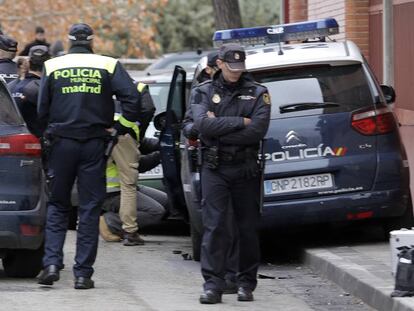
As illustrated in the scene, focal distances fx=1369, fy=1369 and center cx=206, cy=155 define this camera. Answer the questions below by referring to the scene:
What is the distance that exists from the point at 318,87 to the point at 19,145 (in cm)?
270

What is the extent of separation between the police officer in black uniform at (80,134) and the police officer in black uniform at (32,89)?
1.61 metres

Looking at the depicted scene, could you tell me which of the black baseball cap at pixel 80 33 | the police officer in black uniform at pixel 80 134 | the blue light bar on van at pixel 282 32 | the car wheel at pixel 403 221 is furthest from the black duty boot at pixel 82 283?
the car wheel at pixel 403 221

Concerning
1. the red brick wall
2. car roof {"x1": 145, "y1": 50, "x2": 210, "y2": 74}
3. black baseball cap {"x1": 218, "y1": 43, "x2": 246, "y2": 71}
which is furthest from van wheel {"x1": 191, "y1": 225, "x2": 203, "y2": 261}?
car roof {"x1": 145, "y1": 50, "x2": 210, "y2": 74}

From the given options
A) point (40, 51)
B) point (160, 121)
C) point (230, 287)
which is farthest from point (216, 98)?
point (160, 121)

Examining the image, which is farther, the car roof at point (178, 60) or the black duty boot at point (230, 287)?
the car roof at point (178, 60)

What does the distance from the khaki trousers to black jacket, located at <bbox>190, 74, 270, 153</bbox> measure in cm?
367

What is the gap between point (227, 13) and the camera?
19.1 m

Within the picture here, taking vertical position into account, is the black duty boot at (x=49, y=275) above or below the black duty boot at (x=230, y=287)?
above

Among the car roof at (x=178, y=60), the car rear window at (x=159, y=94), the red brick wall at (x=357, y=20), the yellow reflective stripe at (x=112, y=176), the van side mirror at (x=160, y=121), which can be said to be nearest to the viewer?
the van side mirror at (x=160, y=121)

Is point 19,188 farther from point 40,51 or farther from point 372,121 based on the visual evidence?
point 372,121

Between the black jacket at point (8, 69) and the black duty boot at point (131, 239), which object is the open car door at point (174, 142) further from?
the black jacket at point (8, 69)

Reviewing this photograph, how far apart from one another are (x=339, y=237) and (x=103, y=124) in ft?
11.1

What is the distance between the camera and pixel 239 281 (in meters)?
9.69

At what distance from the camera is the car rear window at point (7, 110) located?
1024 cm
